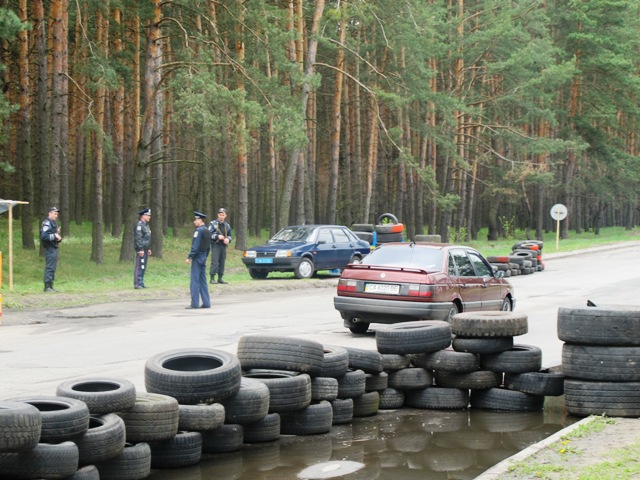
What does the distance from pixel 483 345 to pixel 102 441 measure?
4.93 meters

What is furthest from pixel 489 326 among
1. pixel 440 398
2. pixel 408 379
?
pixel 408 379

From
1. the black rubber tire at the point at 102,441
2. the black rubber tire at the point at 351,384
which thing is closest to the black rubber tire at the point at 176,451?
the black rubber tire at the point at 102,441

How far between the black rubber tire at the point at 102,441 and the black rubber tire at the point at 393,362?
385 centimetres

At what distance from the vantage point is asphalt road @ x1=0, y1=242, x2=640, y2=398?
1120cm

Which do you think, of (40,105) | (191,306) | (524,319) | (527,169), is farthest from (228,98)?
(527,169)

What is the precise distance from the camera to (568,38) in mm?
63656

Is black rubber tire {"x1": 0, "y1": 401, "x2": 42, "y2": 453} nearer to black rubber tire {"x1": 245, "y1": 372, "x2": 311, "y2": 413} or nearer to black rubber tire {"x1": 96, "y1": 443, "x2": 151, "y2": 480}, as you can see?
black rubber tire {"x1": 96, "y1": 443, "x2": 151, "y2": 480}

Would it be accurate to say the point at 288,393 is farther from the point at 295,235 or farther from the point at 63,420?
the point at 295,235

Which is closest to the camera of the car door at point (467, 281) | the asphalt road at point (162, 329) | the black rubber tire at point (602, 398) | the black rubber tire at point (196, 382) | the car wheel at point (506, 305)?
the black rubber tire at point (196, 382)

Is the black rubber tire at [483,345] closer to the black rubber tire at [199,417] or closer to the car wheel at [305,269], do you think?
the black rubber tire at [199,417]

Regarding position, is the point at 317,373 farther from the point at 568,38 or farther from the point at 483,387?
the point at 568,38

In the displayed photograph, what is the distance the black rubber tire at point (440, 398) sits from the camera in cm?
1004

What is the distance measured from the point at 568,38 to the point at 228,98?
42.4m

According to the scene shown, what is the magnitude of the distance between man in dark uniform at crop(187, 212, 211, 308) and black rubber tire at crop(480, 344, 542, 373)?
967 cm
